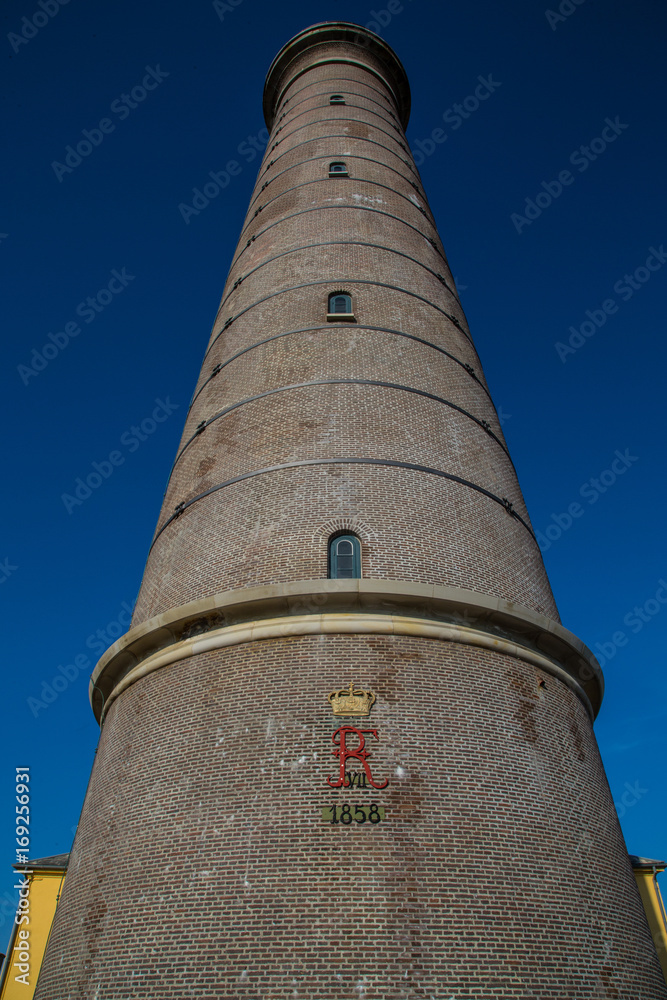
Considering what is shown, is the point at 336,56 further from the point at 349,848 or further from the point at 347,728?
the point at 349,848

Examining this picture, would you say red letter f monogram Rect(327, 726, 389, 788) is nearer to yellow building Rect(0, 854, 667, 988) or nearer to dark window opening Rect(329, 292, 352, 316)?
dark window opening Rect(329, 292, 352, 316)

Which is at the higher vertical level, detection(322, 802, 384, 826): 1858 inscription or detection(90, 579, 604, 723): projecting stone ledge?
detection(90, 579, 604, 723): projecting stone ledge

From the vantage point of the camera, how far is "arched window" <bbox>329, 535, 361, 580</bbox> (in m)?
8.83

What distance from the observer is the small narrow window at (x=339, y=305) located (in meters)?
12.3

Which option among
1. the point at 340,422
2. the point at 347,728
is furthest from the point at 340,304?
the point at 347,728

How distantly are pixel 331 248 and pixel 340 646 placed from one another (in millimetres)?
8765

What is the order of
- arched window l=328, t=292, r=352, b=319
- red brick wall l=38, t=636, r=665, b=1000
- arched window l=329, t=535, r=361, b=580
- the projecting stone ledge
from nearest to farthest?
red brick wall l=38, t=636, r=665, b=1000
the projecting stone ledge
arched window l=329, t=535, r=361, b=580
arched window l=328, t=292, r=352, b=319

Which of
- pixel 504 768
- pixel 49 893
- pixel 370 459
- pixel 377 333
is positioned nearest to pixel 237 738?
pixel 504 768

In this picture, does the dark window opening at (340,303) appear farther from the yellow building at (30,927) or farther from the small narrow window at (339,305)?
the yellow building at (30,927)

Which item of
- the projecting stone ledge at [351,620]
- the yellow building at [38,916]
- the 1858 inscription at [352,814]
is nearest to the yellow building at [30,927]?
the yellow building at [38,916]

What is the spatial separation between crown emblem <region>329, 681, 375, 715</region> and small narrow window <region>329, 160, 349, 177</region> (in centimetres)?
1277

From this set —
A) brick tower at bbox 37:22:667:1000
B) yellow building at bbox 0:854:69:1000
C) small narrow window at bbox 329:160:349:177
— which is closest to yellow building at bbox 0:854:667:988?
yellow building at bbox 0:854:69:1000

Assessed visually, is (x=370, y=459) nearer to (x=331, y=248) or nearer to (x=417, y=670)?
(x=417, y=670)

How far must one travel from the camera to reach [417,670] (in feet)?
26.0
